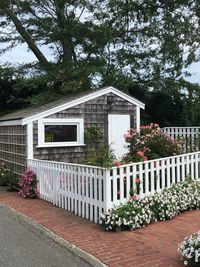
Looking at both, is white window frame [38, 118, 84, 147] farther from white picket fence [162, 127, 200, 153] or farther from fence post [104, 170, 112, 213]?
fence post [104, 170, 112, 213]

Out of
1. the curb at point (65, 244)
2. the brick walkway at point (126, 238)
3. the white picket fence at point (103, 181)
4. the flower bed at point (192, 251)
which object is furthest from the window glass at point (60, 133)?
the flower bed at point (192, 251)

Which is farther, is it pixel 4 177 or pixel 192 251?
pixel 4 177

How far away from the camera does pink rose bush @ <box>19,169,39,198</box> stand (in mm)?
10398

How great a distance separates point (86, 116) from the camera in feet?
41.1

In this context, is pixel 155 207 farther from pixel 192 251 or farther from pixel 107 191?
pixel 192 251

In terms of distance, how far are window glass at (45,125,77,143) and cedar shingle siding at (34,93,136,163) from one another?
26cm

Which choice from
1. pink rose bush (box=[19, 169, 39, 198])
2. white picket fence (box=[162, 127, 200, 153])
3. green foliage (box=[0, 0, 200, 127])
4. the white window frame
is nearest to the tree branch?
green foliage (box=[0, 0, 200, 127])

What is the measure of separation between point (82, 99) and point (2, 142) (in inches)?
136

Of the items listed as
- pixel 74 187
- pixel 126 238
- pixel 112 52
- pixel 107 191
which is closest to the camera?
pixel 126 238

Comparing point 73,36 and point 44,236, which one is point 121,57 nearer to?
point 73,36

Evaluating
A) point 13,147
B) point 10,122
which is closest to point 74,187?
point 13,147

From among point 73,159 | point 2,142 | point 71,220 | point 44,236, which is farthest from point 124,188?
point 2,142

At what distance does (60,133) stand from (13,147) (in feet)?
5.52

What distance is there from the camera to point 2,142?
1387 cm
